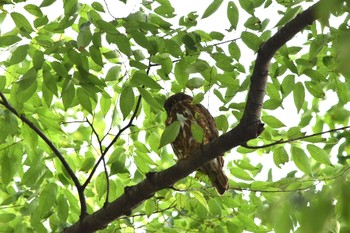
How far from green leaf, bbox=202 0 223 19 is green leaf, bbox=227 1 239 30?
0.34 ft

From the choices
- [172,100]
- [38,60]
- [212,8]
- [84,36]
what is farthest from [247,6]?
[172,100]

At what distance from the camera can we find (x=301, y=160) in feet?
A: 9.88

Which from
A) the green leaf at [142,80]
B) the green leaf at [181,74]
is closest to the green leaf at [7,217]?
the green leaf at [142,80]

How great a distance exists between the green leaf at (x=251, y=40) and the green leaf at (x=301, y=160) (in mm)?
684

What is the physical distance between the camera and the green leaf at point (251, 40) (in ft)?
8.89

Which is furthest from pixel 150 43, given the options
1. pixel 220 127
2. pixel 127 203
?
pixel 127 203

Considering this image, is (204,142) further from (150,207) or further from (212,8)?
(212,8)

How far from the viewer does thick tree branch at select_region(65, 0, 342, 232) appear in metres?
2.38

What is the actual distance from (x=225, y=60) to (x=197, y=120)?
787 millimetres

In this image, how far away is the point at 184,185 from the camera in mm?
3443

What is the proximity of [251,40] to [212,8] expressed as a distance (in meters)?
0.26

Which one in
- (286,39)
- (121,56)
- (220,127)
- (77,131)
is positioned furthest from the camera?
(77,131)

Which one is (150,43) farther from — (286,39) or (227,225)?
(227,225)

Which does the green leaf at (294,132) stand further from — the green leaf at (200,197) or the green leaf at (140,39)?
the green leaf at (140,39)
